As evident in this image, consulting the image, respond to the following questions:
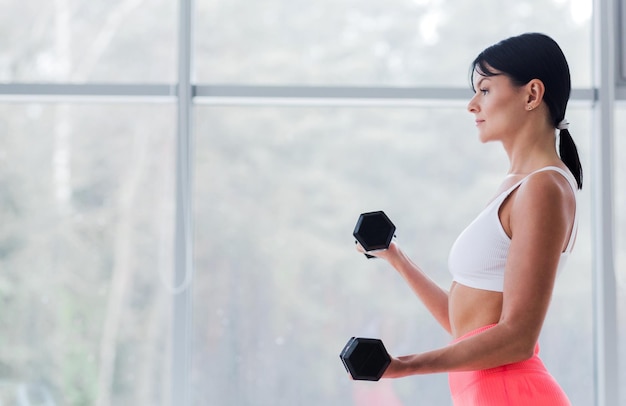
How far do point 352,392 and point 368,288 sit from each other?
37 cm

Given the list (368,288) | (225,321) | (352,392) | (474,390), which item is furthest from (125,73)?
(474,390)

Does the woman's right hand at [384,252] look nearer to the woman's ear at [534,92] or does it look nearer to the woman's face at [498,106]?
the woman's face at [498,106]

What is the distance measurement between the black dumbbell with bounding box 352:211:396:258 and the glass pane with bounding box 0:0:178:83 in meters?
1.23

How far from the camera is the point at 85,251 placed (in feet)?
7.79

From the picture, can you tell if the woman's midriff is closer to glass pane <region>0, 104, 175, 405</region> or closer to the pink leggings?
the pink leggings

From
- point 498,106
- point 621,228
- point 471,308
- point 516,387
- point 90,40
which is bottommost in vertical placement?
point 516,387

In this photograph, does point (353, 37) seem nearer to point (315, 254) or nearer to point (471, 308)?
point (315, 254)

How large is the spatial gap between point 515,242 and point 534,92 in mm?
298

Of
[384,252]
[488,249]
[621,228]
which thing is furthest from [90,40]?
[621,228]

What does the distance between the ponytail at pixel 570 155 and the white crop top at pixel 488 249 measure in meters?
0.09

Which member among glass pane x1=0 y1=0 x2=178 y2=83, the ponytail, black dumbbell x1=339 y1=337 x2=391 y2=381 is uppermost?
glass pane x1=0 y1=0 x2=178 y2=83

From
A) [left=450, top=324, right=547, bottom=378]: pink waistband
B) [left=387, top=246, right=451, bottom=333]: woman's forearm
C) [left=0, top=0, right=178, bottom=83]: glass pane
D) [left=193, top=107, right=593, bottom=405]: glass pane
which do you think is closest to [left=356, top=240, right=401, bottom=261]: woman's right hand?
[left=387, top=246, right=451, bottom=333]: woman's forearm

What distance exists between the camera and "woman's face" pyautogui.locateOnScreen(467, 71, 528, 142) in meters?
1.28

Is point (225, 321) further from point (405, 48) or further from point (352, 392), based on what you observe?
point (405, 48)
